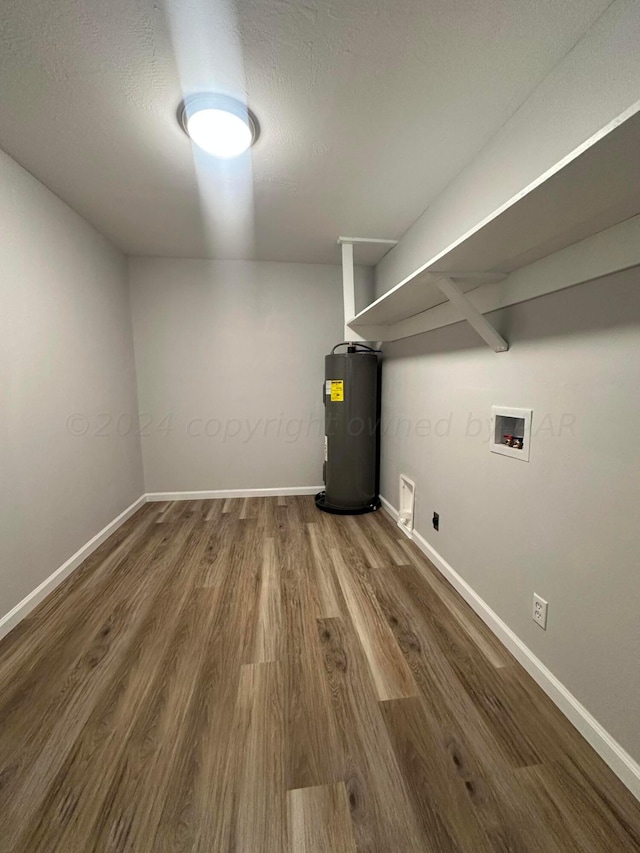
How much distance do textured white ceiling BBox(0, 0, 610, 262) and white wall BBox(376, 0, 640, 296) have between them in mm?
56

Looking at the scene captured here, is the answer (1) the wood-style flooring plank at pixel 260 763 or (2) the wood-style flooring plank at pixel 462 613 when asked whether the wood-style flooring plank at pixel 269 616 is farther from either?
(2) the wood-style flooring plank at pixel 462 613

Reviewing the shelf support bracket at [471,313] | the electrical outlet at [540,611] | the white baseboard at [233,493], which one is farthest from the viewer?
the white baseboard at [233,493]

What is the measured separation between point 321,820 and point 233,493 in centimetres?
264

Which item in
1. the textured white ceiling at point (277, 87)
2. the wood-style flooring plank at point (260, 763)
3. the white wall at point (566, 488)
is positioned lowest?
the wood-style flooring plank at point (260, 763)

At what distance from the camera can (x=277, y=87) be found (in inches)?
49.2

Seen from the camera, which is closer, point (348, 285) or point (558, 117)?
point (558, 117)

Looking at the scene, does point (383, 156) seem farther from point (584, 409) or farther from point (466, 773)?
point (466, 773)

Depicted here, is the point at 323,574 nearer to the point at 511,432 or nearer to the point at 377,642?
the point at 377,642

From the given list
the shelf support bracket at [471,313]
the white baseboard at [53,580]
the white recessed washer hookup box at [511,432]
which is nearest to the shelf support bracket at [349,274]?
the shelf support bracket at [471,313]

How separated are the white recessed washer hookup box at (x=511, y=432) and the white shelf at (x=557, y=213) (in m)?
0.54

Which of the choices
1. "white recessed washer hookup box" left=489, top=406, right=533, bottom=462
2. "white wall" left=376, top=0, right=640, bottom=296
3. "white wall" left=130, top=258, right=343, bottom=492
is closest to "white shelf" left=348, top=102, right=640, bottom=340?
"white wall" left=376, top=0, right=640, bottom=296

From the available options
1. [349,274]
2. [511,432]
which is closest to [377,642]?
[511,432]

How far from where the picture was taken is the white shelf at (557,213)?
62 centimetres

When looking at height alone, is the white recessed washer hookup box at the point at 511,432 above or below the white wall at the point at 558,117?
below
